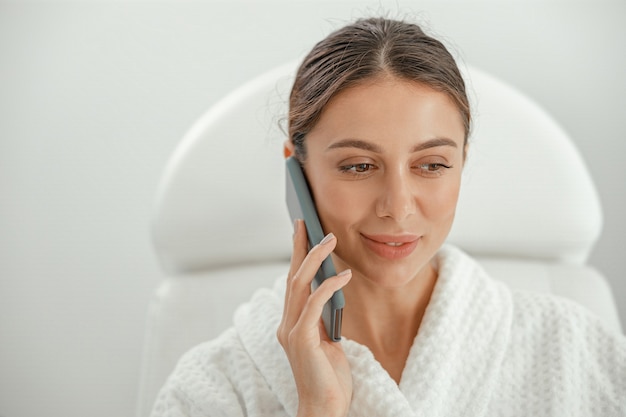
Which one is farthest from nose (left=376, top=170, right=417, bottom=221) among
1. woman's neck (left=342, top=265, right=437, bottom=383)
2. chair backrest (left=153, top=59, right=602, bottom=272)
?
chair backrest (left=153, top=59, right=602, bottom=272)

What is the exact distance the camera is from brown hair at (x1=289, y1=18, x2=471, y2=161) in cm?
108

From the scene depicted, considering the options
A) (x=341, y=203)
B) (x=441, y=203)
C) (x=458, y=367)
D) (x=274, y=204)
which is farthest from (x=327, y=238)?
(x=274, y=204)

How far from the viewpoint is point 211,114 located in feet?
4.91

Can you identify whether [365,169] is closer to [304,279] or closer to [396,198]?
[396,198]

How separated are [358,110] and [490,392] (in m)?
0.48

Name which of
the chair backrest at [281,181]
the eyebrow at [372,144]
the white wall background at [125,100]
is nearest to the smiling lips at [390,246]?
the eyebrow at [372,144]

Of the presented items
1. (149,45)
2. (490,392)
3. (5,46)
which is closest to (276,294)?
(490,392)

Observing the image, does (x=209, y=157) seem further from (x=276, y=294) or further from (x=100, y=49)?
(x=100, y=49)

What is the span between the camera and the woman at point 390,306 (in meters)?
1.05

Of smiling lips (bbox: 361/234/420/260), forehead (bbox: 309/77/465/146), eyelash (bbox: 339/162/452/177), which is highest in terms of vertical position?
forehead (bbox: 309/77/465/146)

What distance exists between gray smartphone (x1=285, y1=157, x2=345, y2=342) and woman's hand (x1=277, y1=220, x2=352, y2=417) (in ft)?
0.09

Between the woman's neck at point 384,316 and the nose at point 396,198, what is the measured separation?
22cm

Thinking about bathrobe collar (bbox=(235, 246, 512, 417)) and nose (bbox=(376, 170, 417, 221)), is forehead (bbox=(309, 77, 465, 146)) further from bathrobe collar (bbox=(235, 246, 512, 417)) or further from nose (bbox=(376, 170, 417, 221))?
bathrobe collar (bbox=(235, 246, 512, 417))

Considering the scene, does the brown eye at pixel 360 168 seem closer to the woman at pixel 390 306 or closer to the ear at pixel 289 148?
the woman at pixel 390 306
